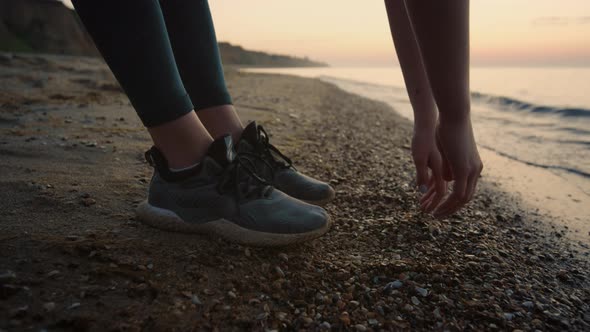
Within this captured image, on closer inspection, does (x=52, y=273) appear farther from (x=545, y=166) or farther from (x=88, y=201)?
(x=545, y=166)

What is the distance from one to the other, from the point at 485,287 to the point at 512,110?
429 inches

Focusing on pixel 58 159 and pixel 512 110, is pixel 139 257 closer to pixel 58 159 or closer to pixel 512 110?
pixel 58 159

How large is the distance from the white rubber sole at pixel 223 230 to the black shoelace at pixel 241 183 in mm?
139

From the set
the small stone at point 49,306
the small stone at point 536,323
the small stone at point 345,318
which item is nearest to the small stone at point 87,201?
the small stone at point 49,306

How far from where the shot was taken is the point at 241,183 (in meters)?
1.72

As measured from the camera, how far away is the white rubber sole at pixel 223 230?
164 cm

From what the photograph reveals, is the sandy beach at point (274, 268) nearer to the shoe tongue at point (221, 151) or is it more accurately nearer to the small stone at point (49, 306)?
the small stone at point (49, 306)

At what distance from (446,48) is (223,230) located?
111 centimetres

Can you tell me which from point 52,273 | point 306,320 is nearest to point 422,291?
point 306,320

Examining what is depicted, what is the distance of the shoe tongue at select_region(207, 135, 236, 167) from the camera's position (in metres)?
1.65

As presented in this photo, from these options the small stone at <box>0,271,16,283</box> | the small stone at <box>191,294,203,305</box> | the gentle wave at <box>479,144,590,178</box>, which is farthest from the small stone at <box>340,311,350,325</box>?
the gentle wave at <box>479,144,590,178</box>

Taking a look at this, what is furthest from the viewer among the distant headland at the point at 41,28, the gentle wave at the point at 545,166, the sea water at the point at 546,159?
the distant headland at the point at 41,28

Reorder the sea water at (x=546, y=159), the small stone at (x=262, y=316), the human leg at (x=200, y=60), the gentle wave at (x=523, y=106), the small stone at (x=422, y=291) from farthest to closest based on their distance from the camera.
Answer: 1. the gentle wave at (x=523, y=106)
2. the sea water at (x=546, y=159)
3. the human leg at (x=200, y=60)
4. the small stone at (x=422, y=291)
5. the small stone at (x=262, y=316)

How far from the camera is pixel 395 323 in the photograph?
4.33 feet
